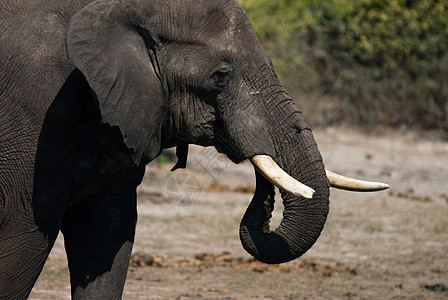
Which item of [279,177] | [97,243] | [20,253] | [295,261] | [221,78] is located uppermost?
[221,78]

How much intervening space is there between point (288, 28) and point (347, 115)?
7.14 ft

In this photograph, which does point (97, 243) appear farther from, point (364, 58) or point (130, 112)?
point (364, 58)

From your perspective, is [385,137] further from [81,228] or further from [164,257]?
[81,228]

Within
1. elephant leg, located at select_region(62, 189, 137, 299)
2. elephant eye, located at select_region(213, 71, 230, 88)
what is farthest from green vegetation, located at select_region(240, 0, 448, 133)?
elephant eye, located at select_region(213, 71, 230, 88)

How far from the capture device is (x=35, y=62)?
5074 mm

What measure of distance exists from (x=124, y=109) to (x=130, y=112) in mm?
40

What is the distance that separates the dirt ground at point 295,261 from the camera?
8.31 meters

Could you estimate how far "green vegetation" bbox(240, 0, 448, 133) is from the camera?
761 inches

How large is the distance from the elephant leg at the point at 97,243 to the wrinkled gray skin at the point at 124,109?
36 cm

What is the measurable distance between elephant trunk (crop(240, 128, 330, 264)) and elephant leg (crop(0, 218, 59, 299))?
1.09 metres

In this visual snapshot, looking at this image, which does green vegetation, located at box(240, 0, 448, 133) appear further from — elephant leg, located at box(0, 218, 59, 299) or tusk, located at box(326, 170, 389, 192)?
elephant leg, located at box(0, 218, 59, 299)

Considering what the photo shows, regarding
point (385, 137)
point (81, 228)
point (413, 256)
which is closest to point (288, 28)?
point (385, 137)

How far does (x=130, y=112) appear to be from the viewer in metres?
5.17

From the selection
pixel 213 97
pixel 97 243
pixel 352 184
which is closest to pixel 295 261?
pixel 97 243
